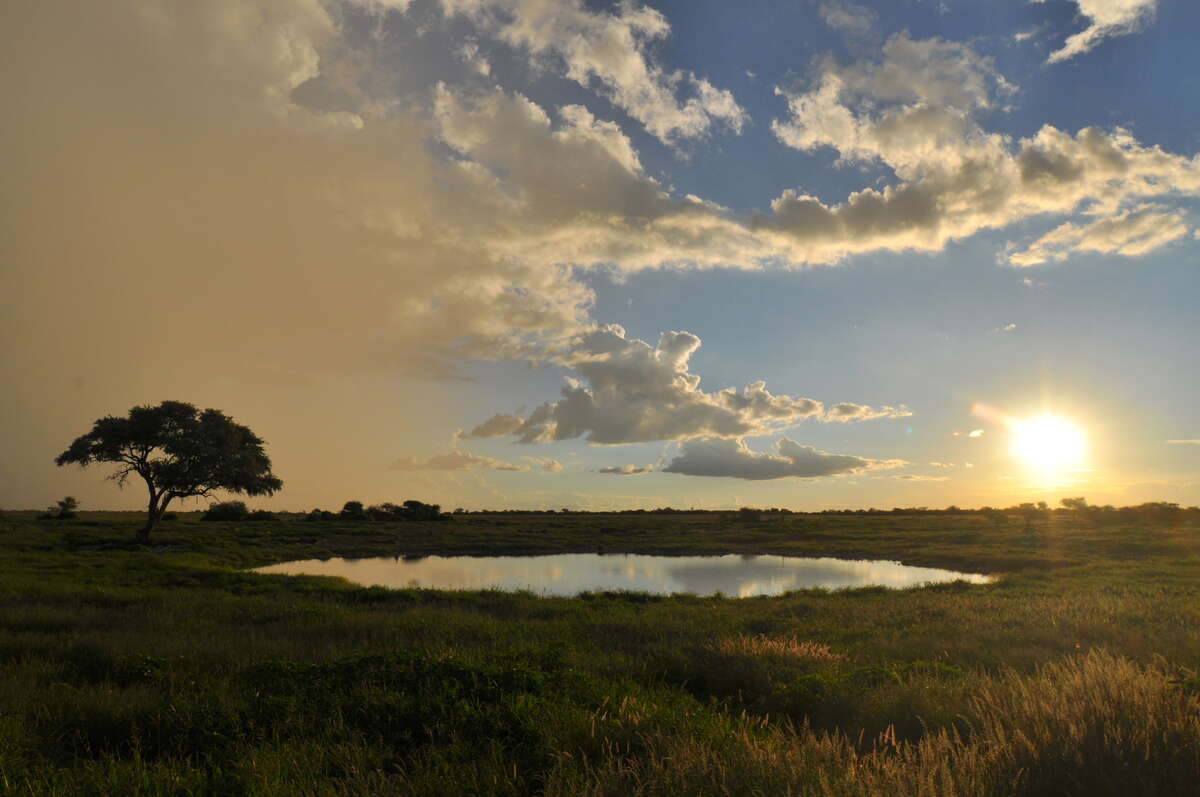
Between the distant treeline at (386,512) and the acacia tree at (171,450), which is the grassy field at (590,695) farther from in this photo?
the distant treeline at (386,512)

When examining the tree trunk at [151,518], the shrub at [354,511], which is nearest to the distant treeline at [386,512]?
the shrub at [354,511]

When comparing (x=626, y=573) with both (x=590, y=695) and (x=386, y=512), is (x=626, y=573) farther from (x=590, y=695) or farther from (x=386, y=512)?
(x=386, y=512)

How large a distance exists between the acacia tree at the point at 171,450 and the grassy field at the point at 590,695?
26.9m

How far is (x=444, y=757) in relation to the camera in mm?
6254

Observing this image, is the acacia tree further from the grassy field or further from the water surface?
the grassy field

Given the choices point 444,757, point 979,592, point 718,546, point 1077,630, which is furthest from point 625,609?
point 718,546

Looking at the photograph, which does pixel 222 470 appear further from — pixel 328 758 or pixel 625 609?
pixel 328 758

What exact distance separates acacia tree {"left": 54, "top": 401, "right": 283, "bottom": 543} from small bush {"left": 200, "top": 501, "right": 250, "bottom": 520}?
35227 millimetres

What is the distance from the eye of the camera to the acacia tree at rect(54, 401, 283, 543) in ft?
153

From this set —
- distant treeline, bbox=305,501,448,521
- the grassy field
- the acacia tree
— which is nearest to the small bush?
distant treeline, bbox=305,501,448,521

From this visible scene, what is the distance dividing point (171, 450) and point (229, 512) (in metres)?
42.2

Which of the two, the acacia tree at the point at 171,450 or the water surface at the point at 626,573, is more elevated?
the acacia tree at the point at 171,450

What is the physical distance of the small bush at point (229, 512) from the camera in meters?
82.3

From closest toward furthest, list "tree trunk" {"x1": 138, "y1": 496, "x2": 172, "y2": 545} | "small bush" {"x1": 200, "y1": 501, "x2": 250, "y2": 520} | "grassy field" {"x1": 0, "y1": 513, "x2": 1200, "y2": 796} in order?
"grassy field" {"x1": 0, "y1": 513, "x2": 1200, "y2": 796} → "tree trunk" {"x1": 138, "y1": 496, "x2": 172, "y2": 545} → "small bush" {"x1": 200, "y1": 501, "x2": 250, "y2": 520}
